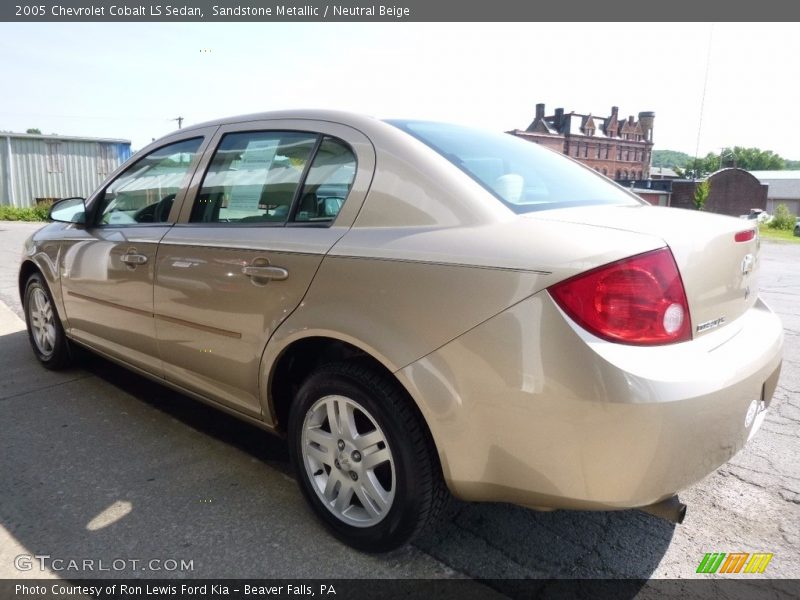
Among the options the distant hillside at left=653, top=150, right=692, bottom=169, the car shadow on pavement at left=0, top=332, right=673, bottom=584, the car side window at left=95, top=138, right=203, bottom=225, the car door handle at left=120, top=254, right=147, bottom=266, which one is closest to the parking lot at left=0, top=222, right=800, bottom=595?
the car shadow on pavement at left=0, top=332, right=673, bottom=584

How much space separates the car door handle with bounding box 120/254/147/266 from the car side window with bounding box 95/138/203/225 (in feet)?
0.72

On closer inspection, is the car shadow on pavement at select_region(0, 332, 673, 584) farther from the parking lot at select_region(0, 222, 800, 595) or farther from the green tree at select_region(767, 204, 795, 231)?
the green tree at select_region(767, 204, 795, 231)

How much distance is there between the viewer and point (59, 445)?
3150 millimetres

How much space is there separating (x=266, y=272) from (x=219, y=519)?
1.04 m

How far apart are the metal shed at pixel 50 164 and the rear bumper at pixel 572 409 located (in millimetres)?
29077

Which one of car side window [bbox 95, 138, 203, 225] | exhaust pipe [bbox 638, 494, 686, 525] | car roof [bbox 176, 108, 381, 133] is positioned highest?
car roof [bbox 176, 108, 381, 133]

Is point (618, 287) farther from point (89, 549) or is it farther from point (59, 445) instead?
point (59, 445)

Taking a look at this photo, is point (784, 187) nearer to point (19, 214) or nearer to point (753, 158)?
point (753, 158)

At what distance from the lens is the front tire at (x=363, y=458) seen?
78.8 inches

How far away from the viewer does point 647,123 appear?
84625mm

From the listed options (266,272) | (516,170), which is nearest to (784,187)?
(516,170)

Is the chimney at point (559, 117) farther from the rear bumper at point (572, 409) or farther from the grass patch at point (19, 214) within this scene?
the rear bumper at point (572, 409)

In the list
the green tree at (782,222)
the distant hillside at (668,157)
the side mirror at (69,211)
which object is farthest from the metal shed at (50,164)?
the distant hillside at (668,157)

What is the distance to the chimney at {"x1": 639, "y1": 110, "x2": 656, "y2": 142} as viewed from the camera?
8462cm
